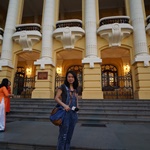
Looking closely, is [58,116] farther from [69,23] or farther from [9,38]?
Answer: [9,38]

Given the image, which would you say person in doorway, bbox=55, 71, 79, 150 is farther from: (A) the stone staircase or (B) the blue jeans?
(A) the stone staircase

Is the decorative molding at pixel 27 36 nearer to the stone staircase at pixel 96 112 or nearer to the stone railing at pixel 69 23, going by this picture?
the stone railing at pixel 69 23

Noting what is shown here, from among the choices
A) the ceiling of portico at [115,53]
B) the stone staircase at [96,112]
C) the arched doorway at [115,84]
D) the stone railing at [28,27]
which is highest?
the stone railing at [28,27]

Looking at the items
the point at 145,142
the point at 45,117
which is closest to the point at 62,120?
the point at 145,142

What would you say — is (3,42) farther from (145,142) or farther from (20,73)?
(145,142)

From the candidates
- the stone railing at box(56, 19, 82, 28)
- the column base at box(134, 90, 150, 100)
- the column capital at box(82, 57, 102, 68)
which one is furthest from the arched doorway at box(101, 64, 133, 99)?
the stone railing at box(56, 19, 82, 28)

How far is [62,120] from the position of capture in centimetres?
267

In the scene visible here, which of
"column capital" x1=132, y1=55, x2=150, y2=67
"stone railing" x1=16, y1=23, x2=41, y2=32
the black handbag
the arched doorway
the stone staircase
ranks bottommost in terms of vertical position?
the stone staircase

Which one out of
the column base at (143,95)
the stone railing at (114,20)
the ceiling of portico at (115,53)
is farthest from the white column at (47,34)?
the column base at (143,95)

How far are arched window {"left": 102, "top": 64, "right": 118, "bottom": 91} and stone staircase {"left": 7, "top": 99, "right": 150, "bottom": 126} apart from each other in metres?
5.61

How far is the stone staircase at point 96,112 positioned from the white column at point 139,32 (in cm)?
411

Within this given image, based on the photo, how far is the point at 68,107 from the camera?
260 cm

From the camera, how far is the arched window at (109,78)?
46.0 feet

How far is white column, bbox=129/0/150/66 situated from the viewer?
1065 centimetres
